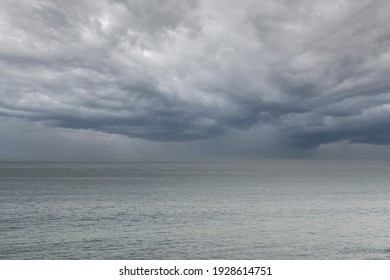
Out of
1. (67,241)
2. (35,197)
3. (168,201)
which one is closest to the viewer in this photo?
(67,241)

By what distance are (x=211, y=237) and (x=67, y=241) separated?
21.5m

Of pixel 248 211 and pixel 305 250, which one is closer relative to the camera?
pixel 305 250

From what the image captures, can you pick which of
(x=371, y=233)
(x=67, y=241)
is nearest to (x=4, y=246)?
(x=67, y=241)

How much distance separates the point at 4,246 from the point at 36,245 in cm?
410

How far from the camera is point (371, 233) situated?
62.0 meters

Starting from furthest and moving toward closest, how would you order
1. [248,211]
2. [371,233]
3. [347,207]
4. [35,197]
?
1. [35,197]
2. [347,207]
3. [248,211]
4. [371,233]

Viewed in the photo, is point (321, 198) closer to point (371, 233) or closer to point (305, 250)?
point (371, 233)

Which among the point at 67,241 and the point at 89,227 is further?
the point at 89,227

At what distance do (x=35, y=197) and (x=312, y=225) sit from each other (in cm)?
7809

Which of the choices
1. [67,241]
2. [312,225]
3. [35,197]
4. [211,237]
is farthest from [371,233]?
[35,197]

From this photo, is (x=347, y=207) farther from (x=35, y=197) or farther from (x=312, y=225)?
(x=35, y=197)

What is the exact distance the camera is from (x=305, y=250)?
52.2m
